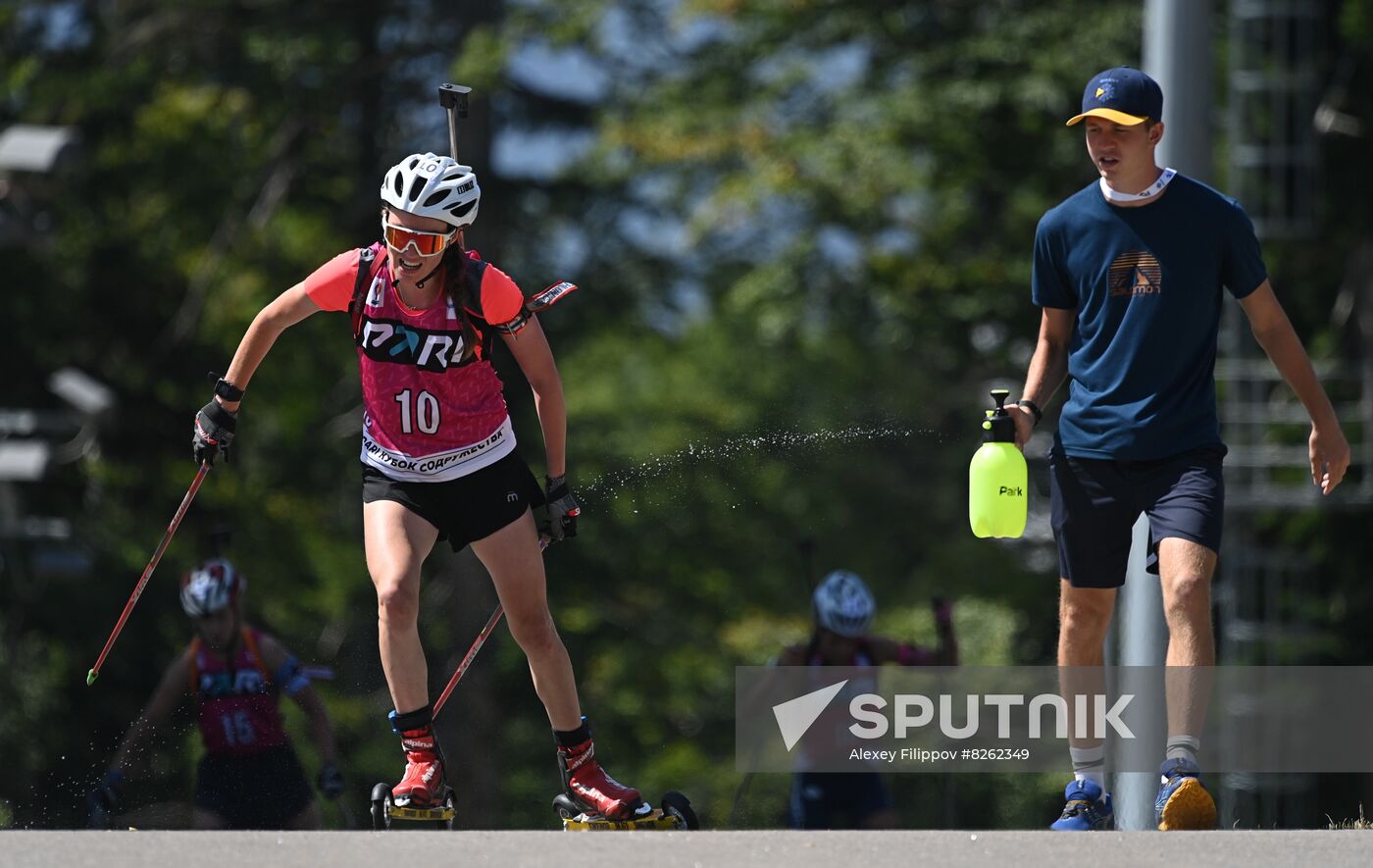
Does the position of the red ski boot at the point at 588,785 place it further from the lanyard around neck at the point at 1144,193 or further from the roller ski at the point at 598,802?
the lanyard around neck at the point at 1144,193

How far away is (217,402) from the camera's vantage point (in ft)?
23.8

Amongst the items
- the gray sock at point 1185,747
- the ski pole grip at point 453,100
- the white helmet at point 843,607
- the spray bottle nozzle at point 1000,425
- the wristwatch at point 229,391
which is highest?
the ski pole grip at point 453,100

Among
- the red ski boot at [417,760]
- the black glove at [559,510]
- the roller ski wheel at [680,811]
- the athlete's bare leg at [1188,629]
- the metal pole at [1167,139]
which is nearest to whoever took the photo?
the athlete's bare leg at [1188,629]

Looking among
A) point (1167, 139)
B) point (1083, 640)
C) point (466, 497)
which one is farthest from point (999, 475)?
point (1167, 139)

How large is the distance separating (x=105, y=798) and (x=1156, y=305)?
15.7 ft

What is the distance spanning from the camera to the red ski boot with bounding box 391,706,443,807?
7.07 meters

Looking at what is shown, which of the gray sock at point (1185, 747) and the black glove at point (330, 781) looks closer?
the gray sock at point (1185, 747)

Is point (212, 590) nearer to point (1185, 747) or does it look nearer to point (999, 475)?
point (999, 475)

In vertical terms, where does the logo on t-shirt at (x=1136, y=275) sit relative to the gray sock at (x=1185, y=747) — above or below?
above

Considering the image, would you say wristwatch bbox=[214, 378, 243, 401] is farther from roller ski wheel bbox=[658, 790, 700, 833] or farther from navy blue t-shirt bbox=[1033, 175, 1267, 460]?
navy blue t-shirt bbox=[1033, 175, 1267, 460]

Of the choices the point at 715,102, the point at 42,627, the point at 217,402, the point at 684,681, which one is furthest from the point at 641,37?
the point at 217,402

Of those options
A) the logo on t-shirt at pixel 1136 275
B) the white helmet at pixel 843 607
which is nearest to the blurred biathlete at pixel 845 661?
the white helmet at pixel 843 607

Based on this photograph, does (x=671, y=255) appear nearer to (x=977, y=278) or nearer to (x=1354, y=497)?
(x=977, y=278)

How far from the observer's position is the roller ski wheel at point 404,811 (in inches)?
279
